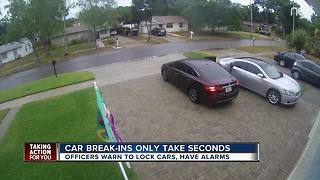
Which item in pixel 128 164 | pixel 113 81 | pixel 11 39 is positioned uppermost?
pixel 11 39

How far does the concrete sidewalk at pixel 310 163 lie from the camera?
820cm

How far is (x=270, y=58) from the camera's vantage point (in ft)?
83.1

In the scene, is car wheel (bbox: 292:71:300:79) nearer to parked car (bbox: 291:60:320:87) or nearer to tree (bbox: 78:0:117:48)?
parked car (bbox: 291:60:320:87)

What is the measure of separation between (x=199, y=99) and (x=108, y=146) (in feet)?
22.8

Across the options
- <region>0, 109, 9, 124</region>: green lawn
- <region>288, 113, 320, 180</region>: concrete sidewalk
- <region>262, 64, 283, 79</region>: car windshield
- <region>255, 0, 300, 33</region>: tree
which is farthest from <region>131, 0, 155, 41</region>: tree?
<region>288, 113, 320, 180</region>: concrete sidewalk

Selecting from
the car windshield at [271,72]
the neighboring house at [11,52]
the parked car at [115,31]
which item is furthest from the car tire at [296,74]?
the neighboring house at [11,52]

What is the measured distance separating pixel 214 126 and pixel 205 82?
189 centimetres

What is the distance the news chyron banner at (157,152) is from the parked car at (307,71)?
42.8 ft

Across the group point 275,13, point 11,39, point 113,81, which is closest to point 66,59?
point 11,39

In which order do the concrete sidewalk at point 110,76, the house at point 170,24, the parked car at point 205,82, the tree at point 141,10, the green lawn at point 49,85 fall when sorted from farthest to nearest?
the house at point 170,24, the tree at point 141,10, the green lawn at point 49,85, the concrete sidewalk at point 110,76, the parked car at point 205,82

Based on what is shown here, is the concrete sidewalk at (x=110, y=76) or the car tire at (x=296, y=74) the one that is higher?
the concrete sidewalk at (x=110, y=76)

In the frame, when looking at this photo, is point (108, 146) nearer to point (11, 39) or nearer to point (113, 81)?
point (113, 81)

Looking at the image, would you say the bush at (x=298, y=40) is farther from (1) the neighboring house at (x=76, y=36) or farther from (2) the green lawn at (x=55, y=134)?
(1) the neighboring house at (x=76, y=36)

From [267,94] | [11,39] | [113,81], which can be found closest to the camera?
[267,94]
